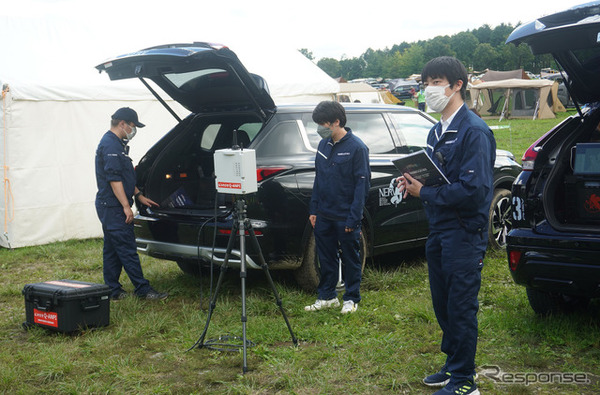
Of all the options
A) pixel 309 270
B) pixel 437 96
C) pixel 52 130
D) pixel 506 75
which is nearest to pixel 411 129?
pixel 309 270

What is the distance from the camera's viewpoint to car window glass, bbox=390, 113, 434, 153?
6434 mm

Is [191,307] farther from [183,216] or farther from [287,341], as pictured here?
[287,341]

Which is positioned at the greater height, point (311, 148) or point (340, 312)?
point (311, 148)

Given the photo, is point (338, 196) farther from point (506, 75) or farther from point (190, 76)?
point (506, 75)

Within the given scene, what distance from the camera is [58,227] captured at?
894 centimetres

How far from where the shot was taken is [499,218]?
23.7 feet

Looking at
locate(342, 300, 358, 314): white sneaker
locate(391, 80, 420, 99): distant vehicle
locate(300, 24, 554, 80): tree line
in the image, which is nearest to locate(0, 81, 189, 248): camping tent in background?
locate(342, 300, 358, 314): white sneaker

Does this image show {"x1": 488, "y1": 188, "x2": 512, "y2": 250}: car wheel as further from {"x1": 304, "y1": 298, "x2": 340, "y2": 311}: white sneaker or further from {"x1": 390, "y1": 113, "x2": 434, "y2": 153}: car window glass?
{"x1": 304, "y1": 298, "x2": 340, "y2": 311}: white sneaker

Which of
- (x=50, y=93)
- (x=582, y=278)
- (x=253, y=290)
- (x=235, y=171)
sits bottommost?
(x=253, y=290)

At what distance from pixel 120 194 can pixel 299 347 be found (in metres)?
2.30


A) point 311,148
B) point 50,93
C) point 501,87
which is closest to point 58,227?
point 50,93

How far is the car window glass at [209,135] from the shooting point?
6.22m

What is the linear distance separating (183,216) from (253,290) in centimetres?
94

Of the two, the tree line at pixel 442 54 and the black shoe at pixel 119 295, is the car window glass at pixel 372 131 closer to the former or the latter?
the black shoe at pixel 119 295
